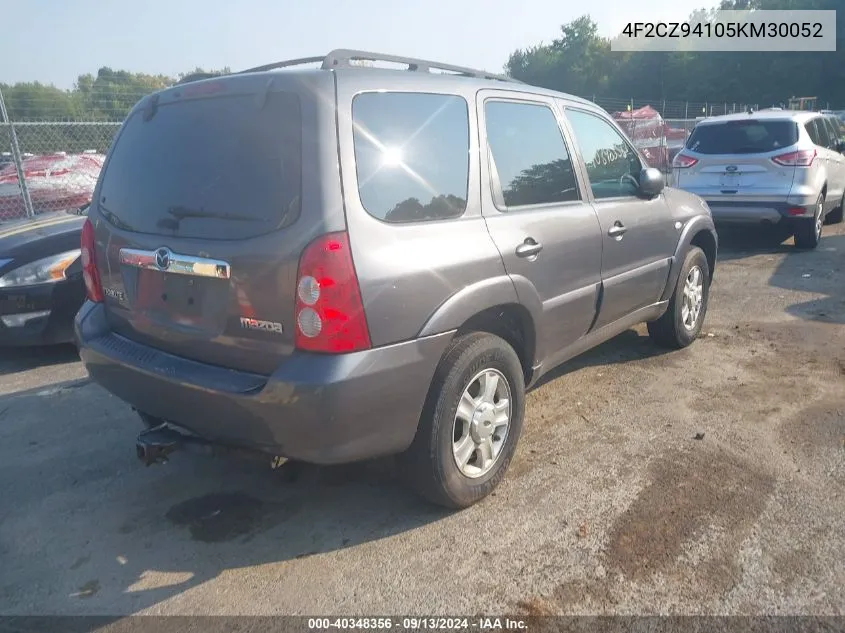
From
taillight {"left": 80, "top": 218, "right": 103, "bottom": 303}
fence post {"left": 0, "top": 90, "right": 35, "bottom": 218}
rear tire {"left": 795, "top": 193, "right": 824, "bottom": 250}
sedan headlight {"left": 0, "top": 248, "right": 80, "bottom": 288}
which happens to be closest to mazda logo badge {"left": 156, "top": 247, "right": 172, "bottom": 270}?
taillight {"left": 80, "top": 218, "right": 103, "bottom": 303}

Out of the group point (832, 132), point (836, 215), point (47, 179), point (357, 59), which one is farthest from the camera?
point (836, 215)

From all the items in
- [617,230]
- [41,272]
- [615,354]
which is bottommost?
[615,354]

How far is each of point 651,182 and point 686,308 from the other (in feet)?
4.34

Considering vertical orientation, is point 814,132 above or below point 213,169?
below

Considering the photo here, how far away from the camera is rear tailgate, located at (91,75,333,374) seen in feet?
8.41

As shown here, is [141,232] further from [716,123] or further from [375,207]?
[716,123]

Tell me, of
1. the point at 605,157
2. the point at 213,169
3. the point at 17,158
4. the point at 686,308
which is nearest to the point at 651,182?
the point at 605,157

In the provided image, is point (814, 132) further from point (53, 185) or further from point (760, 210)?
point (53, 185)

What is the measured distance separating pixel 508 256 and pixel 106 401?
296 centimetres

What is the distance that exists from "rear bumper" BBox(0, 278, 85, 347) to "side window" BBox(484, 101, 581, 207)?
11.9ft

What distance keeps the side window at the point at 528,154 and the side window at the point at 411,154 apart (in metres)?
0.26

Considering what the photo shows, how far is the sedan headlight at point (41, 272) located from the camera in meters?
5.09

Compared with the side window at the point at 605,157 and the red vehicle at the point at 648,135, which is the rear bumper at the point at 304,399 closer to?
the side window at the point at 605,157

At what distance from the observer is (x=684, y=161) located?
9539mm
